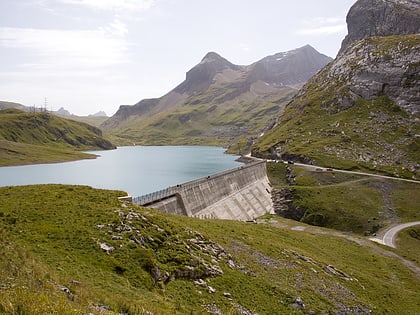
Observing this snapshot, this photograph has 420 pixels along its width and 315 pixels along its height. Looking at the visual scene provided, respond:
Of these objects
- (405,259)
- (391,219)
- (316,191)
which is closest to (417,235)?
(391,219)

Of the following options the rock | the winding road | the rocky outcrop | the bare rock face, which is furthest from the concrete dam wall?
the bare rock face

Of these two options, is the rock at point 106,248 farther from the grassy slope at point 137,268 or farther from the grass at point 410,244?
the grass at point 410,244

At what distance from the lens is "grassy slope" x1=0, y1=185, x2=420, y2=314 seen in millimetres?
20359

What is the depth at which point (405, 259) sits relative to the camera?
227 ft

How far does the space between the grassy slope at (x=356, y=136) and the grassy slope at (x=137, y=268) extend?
104063mm

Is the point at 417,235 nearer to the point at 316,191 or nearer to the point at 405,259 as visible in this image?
the point at 405,259

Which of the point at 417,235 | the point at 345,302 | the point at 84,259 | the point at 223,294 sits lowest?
the point at 417,235

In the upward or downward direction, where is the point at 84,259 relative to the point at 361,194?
upward

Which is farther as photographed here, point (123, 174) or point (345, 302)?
point (123, 174)

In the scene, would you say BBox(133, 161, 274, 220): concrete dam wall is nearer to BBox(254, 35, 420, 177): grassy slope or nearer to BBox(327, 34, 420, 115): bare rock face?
BBox(254, 35, 420, 177): grassy slope

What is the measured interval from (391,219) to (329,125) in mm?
84039

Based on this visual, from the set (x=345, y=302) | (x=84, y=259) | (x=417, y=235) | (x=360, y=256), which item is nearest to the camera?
(x=84, y=259)

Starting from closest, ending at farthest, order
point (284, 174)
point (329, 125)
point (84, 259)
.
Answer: point (84, 259)
point (284, 174)
point (329, 125)

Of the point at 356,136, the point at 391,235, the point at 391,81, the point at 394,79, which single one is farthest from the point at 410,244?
the point at 394,79
